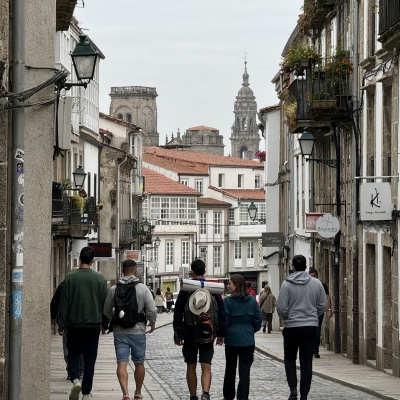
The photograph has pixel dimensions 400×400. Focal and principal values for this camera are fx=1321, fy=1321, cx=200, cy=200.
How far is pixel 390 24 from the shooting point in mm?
19453

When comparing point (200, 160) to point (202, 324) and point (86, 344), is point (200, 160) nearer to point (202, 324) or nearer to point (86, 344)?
point (86, 344)

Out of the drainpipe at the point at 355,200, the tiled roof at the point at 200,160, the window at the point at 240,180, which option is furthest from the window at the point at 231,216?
the drainpipe at the point at 355,200

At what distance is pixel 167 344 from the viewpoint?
33.9 meters

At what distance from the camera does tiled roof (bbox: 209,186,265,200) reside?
376 ft

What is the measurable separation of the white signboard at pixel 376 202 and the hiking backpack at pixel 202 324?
734cm

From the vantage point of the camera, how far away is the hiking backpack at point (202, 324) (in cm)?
1430

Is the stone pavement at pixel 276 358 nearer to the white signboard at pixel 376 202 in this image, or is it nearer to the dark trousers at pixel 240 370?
the dark trousers at pixel 240 370

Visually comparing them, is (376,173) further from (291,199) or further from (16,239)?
(291,199)

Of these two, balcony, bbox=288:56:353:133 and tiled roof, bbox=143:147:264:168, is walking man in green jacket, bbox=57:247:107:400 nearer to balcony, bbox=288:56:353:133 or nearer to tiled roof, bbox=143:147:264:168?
balcony, bbox=288:56:353:133

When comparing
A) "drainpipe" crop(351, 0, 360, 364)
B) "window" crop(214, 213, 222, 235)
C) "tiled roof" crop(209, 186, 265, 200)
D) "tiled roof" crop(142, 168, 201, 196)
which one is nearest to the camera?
"drainpipe" crop(351, 0, 360, 364)

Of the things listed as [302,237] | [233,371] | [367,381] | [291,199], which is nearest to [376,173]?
[367,381]

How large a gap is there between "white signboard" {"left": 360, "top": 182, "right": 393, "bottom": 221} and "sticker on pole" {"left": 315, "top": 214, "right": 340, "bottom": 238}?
17.6 feet

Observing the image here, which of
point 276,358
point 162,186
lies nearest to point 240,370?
point 276,358

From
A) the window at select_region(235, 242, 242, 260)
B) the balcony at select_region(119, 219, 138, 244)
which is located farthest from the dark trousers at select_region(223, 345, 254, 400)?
the window at select_region(235, 242, 242, 260)
